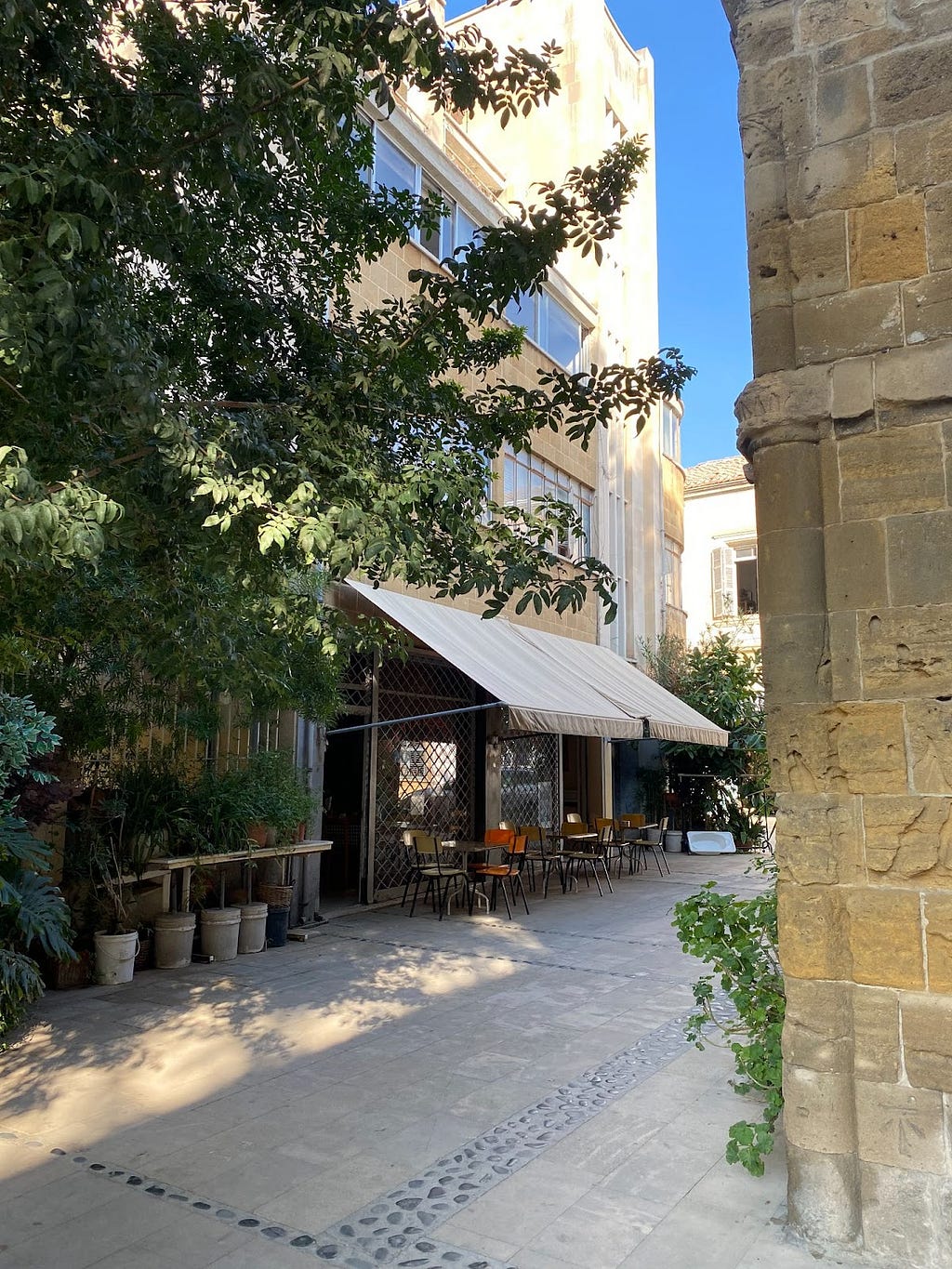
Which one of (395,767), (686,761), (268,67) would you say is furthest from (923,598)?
(686,761)

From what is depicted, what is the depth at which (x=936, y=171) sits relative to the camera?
3.66 meters

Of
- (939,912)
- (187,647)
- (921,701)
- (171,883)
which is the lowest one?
(171,883)

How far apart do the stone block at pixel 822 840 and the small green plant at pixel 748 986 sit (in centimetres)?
87

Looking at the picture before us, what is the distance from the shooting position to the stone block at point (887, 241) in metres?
3.67

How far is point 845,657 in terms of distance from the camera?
141 inches

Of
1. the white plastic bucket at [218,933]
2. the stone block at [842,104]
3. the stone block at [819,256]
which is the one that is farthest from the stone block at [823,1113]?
the white plastic bucket at [218,933]

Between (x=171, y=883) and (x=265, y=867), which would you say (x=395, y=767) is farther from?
(x=171, y=883)

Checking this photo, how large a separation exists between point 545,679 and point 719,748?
8.10 metres

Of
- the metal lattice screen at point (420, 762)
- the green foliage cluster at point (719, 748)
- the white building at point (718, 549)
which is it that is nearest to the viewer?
the metal lattice screen at point (420, 762)

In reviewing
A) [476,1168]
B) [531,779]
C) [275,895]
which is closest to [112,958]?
[275,895]

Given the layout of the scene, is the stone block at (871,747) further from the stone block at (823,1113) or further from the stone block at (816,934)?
the stone block at (823,1113)

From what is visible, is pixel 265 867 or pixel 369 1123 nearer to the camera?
pixel 369 1123

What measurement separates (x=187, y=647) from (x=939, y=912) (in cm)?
367

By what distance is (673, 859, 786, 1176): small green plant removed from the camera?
3.89m
